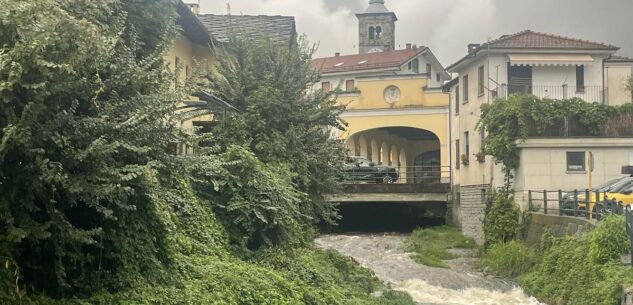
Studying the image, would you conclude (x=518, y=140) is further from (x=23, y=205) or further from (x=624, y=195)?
(x=23, y=205)

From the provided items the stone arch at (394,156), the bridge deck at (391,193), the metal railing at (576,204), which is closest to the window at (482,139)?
the metal railing at (576,204)

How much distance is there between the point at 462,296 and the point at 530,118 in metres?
9.24

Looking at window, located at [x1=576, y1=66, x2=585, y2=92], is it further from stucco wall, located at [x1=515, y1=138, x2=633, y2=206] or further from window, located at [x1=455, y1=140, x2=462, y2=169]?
window, located at [x1=455, y1=140, x2=462, y2=169]

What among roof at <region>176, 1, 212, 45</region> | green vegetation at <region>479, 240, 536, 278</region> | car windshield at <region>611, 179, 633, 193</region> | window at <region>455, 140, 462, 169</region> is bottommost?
green vegetation at <region>479, 240, 536, 278</region>

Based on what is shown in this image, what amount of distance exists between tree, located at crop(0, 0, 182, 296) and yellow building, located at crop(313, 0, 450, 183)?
89.4 feet

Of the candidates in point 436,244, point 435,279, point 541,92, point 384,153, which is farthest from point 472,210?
point 384,153

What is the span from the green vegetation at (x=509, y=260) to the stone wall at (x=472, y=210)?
437cm

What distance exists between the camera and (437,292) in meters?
24.9

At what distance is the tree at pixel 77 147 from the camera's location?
745 centimetres

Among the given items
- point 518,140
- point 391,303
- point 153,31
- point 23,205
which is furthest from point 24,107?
point 518,140

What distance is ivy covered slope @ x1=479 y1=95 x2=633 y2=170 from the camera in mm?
30578

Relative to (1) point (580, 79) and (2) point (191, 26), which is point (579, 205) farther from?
(2) point (191, 26)

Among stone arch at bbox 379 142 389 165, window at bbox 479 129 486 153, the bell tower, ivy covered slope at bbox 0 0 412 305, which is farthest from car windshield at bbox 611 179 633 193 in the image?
the bell tower

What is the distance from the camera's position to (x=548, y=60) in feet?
114
